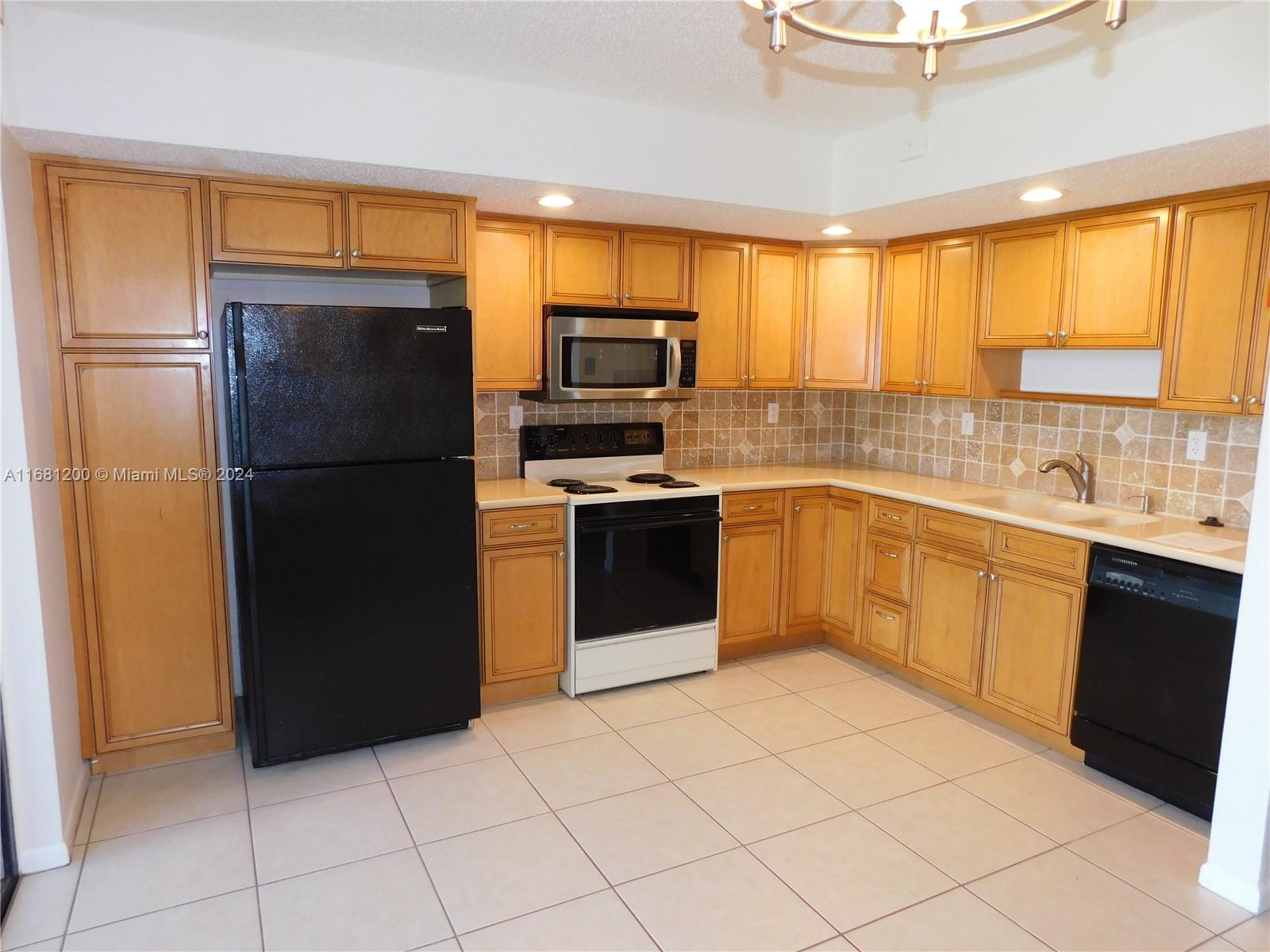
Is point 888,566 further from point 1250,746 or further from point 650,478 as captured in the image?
point 1250,746

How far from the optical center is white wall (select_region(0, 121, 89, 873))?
7.50 ft

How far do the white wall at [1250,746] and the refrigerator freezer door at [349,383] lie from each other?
2524 mm

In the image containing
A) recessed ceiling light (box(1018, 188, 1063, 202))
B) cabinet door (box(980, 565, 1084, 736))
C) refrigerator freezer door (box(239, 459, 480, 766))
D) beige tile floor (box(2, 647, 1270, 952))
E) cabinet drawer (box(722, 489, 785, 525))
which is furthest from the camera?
cabinet drawer (box(722, 489, 785, 525))

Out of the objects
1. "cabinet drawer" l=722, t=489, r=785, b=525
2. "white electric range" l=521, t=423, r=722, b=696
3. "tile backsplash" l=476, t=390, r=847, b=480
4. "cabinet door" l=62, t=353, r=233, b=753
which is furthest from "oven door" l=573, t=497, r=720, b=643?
"cabinet door" l=62, t=353, r=233, b=753

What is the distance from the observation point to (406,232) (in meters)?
3.13

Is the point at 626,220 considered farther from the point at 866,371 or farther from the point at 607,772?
the point at 607,772

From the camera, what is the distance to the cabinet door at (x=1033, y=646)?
123 inches

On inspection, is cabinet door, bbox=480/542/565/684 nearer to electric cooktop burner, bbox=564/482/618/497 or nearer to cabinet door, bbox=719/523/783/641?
electric cooktop burner, bbox=564/482/618/497

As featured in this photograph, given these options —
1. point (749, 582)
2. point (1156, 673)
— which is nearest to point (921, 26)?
point (1156, 673)

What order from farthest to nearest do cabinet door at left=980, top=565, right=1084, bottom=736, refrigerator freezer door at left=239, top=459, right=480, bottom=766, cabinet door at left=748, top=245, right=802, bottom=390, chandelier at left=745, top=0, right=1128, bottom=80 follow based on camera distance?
cabinet door at left=748, top=245, right=802, bottom=390, cabinet door at left=980, top=565, right=1084, bottom=736, refrigerator freezer door at left=239, top=459, right=480, bottom=766, chandelier at left=745, top=0, right=1128, bottom=80

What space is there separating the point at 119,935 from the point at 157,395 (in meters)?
1.66

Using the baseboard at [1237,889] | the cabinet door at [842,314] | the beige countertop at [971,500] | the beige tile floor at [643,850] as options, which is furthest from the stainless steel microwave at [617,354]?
the baseboard at [1237,889]

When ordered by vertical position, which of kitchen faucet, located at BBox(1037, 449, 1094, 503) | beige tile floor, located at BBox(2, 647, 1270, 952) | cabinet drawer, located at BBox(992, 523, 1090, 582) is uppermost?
kitchen faucet, located at BBox(1037, 449, 1094, 503)

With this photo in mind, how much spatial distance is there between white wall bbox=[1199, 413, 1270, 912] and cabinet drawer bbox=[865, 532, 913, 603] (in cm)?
154
